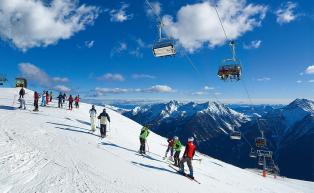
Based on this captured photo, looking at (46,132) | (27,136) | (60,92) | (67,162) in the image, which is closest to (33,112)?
(60,92)

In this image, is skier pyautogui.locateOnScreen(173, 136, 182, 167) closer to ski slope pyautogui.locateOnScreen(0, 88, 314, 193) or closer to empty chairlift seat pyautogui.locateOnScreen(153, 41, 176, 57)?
ski slope pyautogui.locateOnScreen(0, 88, 314, 193)

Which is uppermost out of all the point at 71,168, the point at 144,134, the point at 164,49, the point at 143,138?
the point at 164,49

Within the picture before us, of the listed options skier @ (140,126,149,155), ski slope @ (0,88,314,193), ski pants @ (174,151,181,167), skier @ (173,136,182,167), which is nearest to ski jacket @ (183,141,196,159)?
ski slope @ (0,88,314,193)

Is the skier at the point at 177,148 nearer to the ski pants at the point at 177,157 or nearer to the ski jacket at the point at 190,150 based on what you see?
the ski pants at the point at 177,157

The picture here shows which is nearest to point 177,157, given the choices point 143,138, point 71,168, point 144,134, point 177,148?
point 177,148

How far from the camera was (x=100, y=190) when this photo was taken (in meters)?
12.1

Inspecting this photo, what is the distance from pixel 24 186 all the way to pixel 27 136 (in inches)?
397

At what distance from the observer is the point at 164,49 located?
2014 centimetres

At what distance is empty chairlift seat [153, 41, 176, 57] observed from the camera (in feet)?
65.6

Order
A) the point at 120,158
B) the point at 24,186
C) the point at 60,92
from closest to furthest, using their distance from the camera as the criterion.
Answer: the point at 24,186 < the point at 120,158 < the point at 60,92

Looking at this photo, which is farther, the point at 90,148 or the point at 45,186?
the point at 90,148

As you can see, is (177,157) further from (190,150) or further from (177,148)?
(190,150)

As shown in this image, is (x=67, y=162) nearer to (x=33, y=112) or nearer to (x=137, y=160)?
(x=137, y=160)

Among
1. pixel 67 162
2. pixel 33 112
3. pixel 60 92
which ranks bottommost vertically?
pixel 67 162
